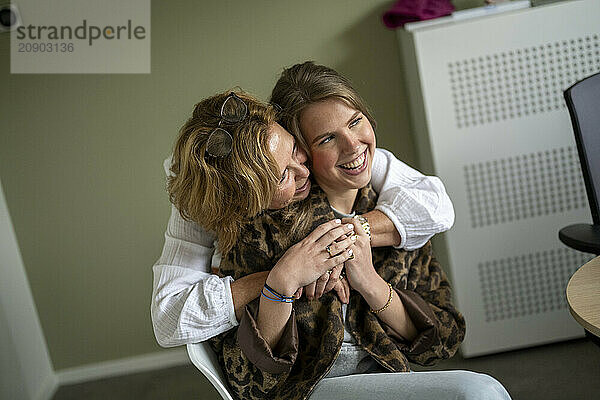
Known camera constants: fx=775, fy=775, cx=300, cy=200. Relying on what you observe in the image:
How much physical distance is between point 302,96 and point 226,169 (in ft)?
0.82

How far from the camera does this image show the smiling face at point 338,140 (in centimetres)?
166

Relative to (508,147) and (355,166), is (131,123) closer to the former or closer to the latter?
(508,147)

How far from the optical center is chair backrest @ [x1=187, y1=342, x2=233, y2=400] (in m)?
1.53

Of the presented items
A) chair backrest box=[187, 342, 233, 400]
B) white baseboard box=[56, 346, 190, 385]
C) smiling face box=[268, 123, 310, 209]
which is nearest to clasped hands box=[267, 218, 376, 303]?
smiling face box=[268, 123, 310, 209]

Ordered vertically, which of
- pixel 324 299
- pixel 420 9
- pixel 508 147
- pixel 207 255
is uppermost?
pixel 420 9

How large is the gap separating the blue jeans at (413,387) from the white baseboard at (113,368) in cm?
189

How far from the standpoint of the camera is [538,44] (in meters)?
2.74

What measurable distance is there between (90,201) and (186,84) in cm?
63

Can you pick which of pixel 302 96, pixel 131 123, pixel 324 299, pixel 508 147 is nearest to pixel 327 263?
pixel 324 299

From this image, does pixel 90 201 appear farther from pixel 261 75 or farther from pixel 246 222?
pixel 246 222

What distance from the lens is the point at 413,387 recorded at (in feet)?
4.94

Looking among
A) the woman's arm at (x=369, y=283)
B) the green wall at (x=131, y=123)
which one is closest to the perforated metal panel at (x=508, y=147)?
the green wall at (x=131, y=123)

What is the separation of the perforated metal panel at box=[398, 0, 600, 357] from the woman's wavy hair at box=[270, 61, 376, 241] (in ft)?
3.73

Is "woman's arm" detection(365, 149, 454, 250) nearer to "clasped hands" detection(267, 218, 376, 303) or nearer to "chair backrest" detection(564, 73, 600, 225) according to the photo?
"clasped hands" detection(267, 218, 376, 303)
